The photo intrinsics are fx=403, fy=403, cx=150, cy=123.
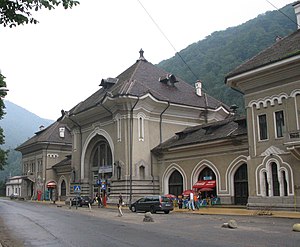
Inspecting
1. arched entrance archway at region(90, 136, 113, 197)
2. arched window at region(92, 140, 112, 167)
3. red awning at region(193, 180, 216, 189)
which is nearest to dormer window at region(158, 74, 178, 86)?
arched entrance archway at region(90, 136, 113, 197)

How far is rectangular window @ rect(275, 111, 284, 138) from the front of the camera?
27.9 meters

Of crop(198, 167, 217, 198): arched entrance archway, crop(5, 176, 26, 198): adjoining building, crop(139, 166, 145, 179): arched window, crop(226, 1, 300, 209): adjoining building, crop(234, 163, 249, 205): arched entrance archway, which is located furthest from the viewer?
crop(5, 176, 26, 198): adjoining building

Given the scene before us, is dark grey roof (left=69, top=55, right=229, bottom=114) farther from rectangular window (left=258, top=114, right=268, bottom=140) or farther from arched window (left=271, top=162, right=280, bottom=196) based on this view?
arched window (left=271, top=162, right=280, bottom=196)

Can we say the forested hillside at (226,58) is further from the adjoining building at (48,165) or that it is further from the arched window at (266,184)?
the arched window at (266,184)

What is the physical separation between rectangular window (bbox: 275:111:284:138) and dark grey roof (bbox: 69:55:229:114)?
15531 mm

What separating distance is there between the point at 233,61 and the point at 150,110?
127ft

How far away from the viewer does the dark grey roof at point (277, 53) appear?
27.2 m

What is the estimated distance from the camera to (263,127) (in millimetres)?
29156

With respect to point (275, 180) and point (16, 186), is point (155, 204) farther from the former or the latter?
point (16, 186)

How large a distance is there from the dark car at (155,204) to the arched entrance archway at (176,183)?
8.88 m

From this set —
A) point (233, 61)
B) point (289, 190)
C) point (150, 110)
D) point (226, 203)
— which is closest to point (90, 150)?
point (150, 110)

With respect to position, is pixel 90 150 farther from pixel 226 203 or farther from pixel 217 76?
pixel 217 76

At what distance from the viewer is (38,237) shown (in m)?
14.8

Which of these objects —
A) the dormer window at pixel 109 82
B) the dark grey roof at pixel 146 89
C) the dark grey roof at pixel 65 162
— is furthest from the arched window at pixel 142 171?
the dark grey roof at pixel 65 162
